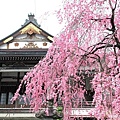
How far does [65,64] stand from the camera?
21.5 feet

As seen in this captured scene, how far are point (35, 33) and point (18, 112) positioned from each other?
584cm

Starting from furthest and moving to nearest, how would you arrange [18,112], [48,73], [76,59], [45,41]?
[45,41]
[18,112]
[48,73]
[76,59]

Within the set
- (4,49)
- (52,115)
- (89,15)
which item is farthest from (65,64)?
(4,49)

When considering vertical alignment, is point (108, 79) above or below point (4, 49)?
below

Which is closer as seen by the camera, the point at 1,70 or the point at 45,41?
the point at 1,70

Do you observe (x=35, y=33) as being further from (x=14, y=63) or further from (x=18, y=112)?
(x=18, y=112)

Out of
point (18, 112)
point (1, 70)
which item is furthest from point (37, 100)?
point (1, 70)

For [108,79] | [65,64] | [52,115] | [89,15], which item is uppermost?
[89,15]

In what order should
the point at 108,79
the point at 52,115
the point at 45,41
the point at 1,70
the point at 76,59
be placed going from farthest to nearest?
the point at 45,41
the point at 1,70
the point at 52,115
the point at 76,59
the point at 108,79

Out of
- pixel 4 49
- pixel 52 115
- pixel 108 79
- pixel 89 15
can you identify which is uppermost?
pixel 4 49

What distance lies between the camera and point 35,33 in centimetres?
2161

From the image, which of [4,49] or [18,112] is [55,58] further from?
[4,49]

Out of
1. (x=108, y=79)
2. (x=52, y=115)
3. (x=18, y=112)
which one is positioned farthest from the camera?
(x=18, y=112)

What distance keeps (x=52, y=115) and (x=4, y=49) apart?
11061 mm
